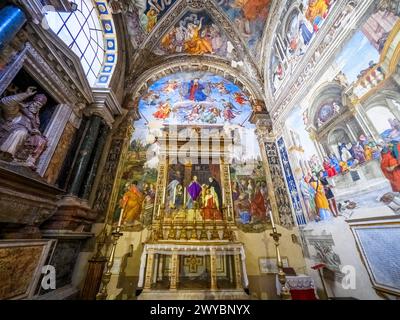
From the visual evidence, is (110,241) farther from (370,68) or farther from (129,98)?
(370,68)

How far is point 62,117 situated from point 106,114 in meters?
1.47

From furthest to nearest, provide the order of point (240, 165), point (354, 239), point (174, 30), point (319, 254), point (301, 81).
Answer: point (174, 30) < point (240, 165) < point (301, 81) < point (319, 254) < point (354, 239)

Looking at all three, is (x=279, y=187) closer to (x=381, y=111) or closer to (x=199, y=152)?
(x=199, y=152)

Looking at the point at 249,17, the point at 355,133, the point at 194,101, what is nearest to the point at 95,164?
the point at 194,101

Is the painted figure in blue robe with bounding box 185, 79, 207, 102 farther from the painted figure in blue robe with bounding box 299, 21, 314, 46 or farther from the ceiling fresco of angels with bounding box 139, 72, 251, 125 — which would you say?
the painted figure in blue robe with bounding box 299, 21, 314, 46

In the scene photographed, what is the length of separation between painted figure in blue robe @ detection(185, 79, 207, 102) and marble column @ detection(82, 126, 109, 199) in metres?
4.03

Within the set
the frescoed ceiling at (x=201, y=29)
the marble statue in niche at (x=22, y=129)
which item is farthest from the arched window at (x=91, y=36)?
the marble statue in niche at (x=22, y=129)

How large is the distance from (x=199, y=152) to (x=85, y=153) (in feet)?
12.2

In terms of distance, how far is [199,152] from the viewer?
20.5 ft

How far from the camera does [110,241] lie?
4684 millimetres

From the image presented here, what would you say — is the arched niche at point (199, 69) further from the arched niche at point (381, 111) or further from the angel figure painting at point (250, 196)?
the arched niche at point (381, 111)

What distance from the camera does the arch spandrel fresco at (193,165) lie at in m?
5.30

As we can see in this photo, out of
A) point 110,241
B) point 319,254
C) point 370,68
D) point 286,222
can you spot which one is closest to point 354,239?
point 319,254

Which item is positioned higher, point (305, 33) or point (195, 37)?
point (195, 37)
